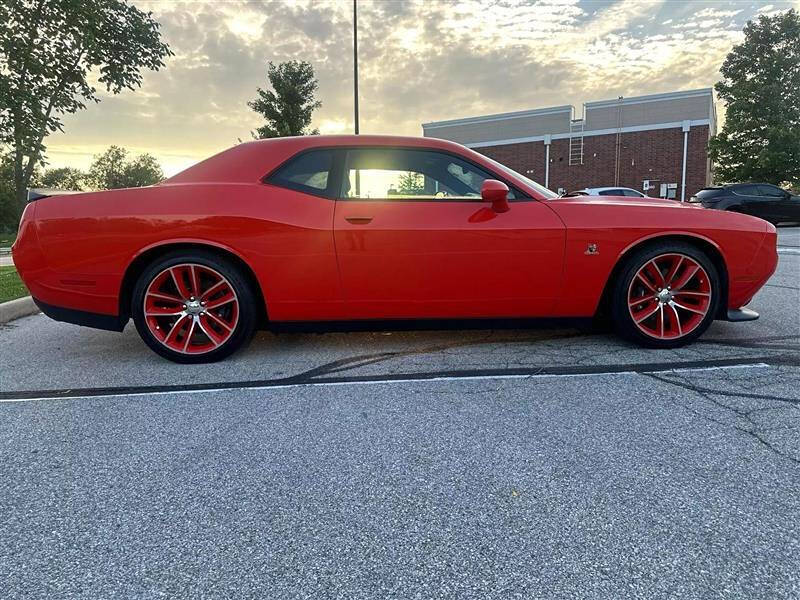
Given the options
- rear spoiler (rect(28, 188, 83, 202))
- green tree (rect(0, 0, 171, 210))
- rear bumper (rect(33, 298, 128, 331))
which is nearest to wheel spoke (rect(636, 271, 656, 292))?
rear bumper (rect(33, 298, 128, 331))

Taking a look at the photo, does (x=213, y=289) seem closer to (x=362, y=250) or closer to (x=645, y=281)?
(x=362, y=250)

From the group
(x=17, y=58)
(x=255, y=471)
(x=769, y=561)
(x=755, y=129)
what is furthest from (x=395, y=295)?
(x=755, y=129)

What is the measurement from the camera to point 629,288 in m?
3.34

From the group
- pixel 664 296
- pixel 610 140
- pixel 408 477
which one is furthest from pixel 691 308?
pixel 610 140

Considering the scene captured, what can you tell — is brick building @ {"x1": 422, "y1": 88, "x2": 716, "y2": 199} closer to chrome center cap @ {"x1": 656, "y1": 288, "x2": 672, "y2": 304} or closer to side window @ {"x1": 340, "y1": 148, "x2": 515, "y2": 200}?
chrome center cap @ {"x1": 656, "y1": 288, "x2": 672, "y2": 304}

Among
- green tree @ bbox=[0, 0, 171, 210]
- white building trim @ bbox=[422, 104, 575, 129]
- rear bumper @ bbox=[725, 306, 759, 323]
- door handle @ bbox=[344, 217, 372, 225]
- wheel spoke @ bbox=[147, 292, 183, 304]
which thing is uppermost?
white building trim @ bbox=[422, 104, 575, 129]

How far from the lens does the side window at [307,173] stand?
10.8ft

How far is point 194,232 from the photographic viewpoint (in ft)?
10.5

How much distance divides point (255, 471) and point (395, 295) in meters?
1.60

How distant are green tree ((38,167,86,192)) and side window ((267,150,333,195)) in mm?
74417

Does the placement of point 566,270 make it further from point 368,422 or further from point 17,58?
point 17,58

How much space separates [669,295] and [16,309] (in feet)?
19.5

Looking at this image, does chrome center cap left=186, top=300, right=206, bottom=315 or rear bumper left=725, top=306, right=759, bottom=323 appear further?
rear bumper left=725, top=306, right=759, bottom=323

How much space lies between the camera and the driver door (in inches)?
126
